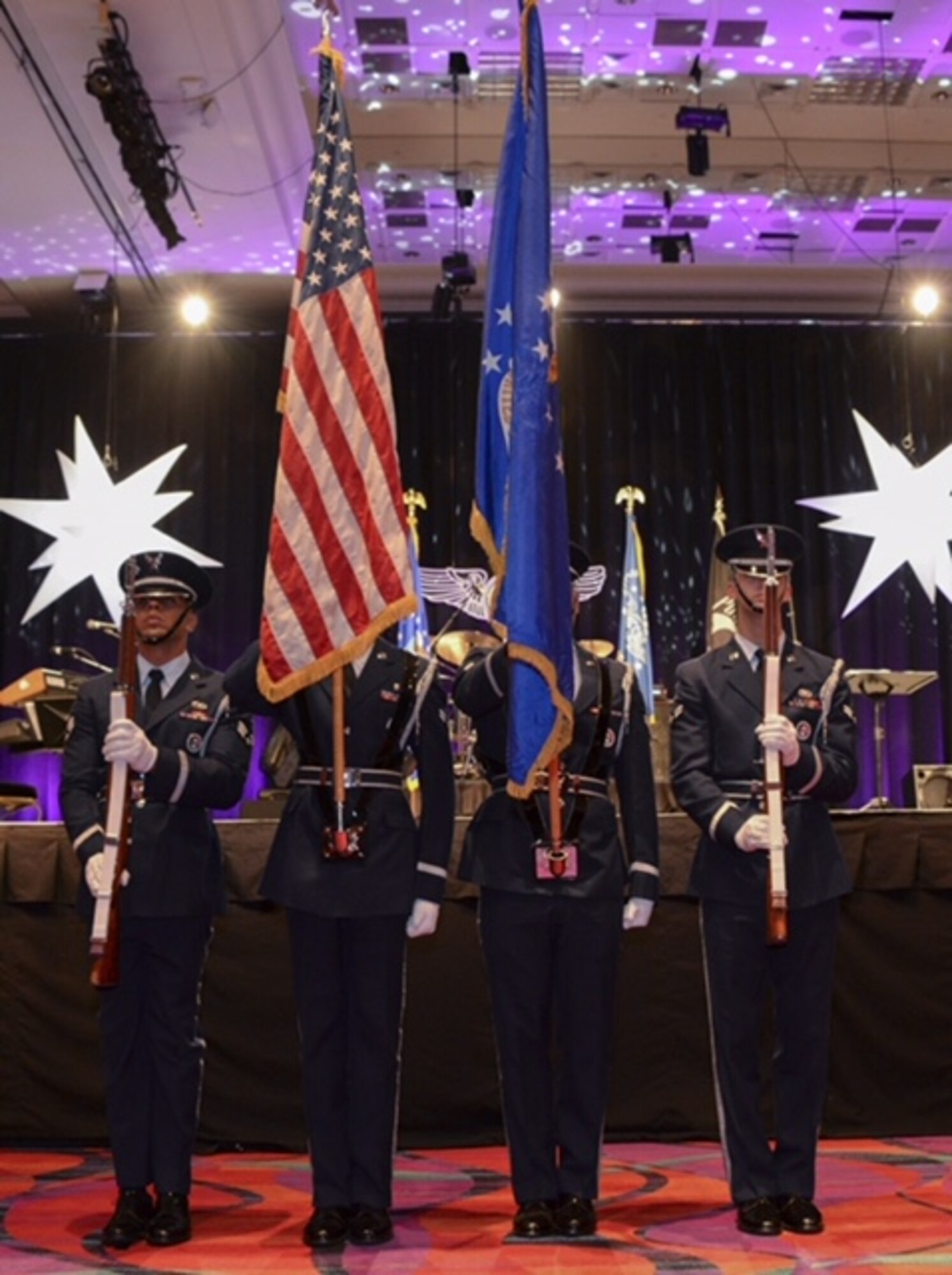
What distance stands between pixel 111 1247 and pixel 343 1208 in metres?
0.57

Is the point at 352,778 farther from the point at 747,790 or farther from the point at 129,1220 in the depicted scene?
the point at 129,1220

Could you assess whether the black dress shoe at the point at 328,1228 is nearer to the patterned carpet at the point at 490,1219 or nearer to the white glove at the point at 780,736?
the patterned carpet at the point at 490,1219

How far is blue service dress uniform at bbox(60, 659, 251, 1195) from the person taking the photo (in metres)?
4.14

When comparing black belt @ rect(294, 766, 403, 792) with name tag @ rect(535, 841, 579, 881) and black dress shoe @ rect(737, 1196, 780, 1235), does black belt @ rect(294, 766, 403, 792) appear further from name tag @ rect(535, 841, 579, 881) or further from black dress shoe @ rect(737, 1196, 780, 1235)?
black dress shoe @ rect(737, 1196, 780, 1235)

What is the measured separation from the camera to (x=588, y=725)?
14.0ft

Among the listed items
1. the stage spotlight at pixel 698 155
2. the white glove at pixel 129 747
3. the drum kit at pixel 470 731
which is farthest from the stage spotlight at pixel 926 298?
the white glove at pixel 129 747

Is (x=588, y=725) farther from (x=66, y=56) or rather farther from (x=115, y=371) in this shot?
(x=115, y=371)

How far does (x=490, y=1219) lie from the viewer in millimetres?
4336

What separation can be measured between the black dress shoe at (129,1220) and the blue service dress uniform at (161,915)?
0.03 metres

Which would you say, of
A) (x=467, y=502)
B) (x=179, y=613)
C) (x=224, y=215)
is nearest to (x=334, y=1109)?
(x=179, y=613)

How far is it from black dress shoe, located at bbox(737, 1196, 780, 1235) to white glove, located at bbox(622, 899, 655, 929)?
753 mm

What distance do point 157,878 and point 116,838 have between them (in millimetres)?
226

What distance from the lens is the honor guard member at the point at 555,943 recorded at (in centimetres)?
407

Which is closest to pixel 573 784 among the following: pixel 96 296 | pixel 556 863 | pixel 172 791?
pixel 556 863
